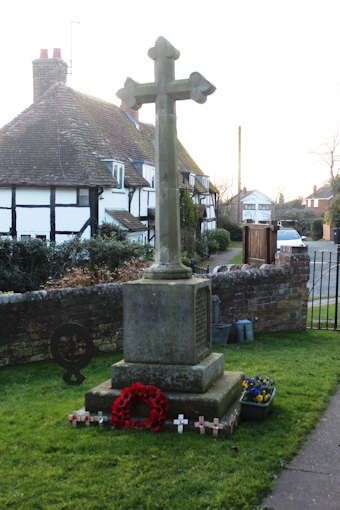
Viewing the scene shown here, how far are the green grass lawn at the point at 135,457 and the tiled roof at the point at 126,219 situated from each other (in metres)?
14.6

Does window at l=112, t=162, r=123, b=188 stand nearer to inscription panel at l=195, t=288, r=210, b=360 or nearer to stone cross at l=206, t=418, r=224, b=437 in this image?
inscription panel at l=195, t=288, r=210, b=360

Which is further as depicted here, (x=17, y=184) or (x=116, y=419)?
(x=17, y=184)

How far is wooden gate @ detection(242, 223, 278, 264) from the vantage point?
1283 cm

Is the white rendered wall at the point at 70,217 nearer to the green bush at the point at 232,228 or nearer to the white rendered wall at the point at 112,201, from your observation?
the white rendered wall at the point at 112,201

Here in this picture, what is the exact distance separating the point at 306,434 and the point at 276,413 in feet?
1.76

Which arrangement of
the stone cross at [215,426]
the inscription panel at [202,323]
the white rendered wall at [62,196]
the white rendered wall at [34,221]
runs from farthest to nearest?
→ 1. the white rendered wall at [62,196]
2. the white rendered wall at [34,221]
3. the inscription panel at [202,323]
4. the stone cross at [215,426]

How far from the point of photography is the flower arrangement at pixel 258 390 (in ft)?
17.8

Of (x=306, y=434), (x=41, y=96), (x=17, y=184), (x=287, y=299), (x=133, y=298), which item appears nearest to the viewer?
(x=306, y=434)

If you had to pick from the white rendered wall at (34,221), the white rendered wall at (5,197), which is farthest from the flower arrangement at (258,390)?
the white rendered wall at (5,197)

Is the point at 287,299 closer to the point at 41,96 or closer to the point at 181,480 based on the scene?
the point at 181,480

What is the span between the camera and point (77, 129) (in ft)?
74.3

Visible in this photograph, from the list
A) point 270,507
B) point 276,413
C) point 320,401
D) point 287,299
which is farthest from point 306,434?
point 287,299

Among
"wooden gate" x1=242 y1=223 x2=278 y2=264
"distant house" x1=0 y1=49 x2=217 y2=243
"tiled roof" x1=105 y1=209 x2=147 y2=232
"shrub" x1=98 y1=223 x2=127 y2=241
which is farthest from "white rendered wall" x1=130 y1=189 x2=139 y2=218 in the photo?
"wooden gate" x1=242 y1=223 x2=278 y2=264

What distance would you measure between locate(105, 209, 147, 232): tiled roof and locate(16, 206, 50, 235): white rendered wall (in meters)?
2.52
